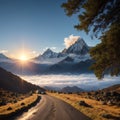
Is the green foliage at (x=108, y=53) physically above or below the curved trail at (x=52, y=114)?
above

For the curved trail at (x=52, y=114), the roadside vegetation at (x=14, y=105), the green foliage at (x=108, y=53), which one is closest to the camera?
the green foliage at (x=108, y=53)

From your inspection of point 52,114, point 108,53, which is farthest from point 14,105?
point 108,53

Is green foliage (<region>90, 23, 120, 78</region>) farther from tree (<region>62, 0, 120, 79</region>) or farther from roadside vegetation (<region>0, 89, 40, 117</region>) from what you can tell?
roadside vegetation (<region>0, 89, 40, 117</region>)

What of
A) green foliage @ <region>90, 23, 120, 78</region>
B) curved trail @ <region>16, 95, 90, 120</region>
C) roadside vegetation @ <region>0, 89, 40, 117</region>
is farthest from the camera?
roadside vegetation @ <region>0, 89, 40, 117</region>

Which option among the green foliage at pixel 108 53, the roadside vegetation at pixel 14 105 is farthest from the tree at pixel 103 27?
the roadside vegetation at pixel 14 105

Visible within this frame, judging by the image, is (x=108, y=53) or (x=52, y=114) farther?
(x=52, y=114)

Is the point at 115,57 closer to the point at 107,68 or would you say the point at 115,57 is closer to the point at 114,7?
the point at 107,68

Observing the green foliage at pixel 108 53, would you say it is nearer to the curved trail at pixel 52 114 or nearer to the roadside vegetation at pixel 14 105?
the curved trail at pixel 52 114

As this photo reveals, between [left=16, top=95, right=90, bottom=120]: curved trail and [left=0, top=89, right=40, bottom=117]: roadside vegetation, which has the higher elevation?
[left=0, top=89, right=40, bottom=117]: roadside vegetation

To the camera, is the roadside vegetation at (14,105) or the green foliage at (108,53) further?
the roadside vegetation at (14,105)

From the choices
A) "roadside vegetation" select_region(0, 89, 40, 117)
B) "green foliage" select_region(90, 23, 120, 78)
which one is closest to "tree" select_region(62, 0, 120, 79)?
"green foliage" select_region(90, 23, 120, 78)

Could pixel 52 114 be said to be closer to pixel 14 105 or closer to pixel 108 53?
pixel 108 53

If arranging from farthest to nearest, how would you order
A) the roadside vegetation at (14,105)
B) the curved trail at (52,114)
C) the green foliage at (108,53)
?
the roadside vegetation at (14,105) < the curved trail at (52,114) < the green foliage at (108,53)

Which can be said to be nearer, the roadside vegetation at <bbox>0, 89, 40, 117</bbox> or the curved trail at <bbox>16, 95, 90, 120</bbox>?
the curved trail at <bbox>16, 95, 90, 120</bbox>
